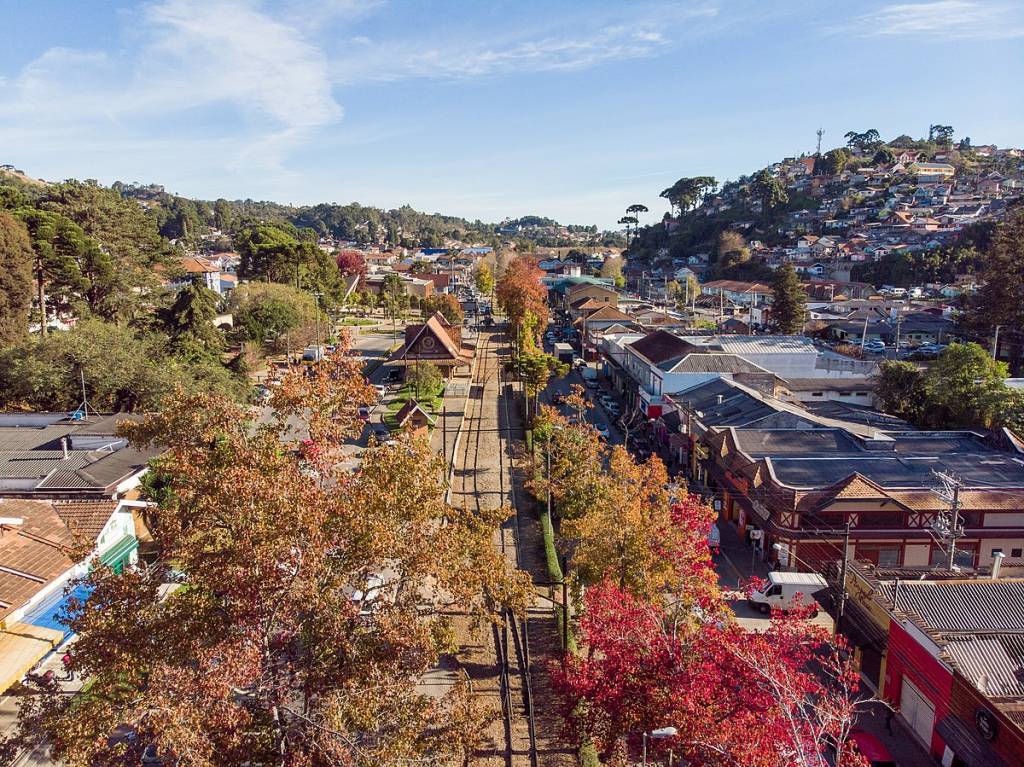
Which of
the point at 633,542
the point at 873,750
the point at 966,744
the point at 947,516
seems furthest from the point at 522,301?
the point at 966,744

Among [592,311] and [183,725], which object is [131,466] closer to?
[183,725]

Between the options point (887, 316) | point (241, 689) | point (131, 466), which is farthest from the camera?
point (887, 316)

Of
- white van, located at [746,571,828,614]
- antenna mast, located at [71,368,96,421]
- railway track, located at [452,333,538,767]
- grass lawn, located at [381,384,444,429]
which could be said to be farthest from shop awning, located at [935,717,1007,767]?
antenna mast, located at [71,368,96,421]

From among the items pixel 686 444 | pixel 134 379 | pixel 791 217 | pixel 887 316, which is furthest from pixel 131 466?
pixel 791 217

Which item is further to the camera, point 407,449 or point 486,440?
point 486,440

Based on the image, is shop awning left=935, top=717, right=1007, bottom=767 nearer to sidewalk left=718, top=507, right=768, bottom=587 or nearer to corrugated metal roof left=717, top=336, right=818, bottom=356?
sidewalk left=718, top=507, right=768, bottom=587

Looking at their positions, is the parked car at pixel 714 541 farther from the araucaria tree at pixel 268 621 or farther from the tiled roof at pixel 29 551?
the tiled roof at pixel 29 551

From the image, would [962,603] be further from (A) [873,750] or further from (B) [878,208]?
(B) [878,208]
